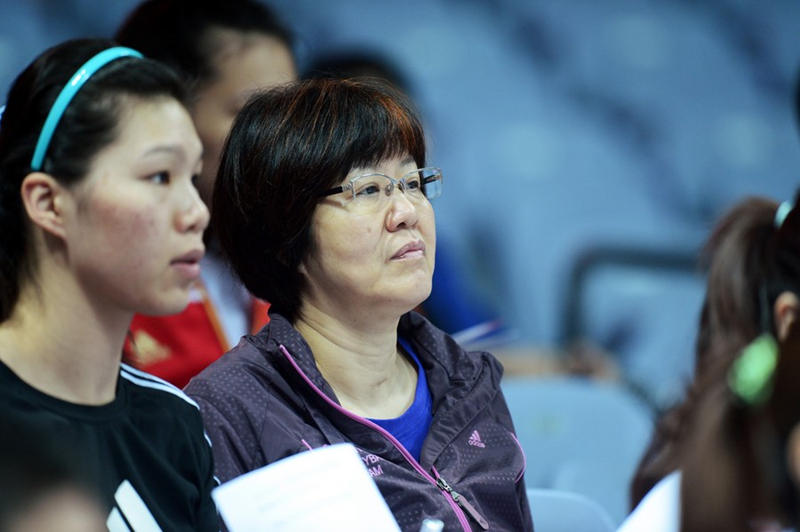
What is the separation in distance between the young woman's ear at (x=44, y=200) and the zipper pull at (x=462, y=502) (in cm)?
75

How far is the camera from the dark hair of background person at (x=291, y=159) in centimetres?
176

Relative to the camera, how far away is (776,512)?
1.10 m

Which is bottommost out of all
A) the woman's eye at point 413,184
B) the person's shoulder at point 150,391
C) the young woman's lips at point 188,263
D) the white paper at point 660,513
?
the white paper at point 660,513

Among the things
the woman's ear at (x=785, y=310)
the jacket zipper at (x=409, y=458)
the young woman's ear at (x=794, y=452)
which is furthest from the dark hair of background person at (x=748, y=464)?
the jacket zipper at (x=409, y=458)

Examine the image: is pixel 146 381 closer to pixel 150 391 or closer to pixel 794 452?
pixel 150 391

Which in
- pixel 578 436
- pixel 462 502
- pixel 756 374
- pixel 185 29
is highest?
pixel 185 29

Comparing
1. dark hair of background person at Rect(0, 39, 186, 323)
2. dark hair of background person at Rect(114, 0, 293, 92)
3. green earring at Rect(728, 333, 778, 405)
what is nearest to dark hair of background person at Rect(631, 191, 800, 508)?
green earring at Rect(728, 333, 778, 405)

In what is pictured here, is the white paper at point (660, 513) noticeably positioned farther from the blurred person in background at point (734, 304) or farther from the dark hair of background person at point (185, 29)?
the dark hair of background person at point (185, 29)

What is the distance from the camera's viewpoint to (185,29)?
86.4 inches

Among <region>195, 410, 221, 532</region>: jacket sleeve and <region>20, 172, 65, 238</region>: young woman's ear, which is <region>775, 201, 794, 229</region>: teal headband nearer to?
<region>195, 410, 221, 532</region>: jacket sleeve

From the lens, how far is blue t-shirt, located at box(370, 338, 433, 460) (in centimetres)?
179

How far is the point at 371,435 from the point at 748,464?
28.5 inches

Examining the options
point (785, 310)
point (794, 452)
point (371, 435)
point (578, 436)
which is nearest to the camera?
point (794, 452)

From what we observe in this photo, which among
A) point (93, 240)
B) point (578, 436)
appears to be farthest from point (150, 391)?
point (578, 436)
